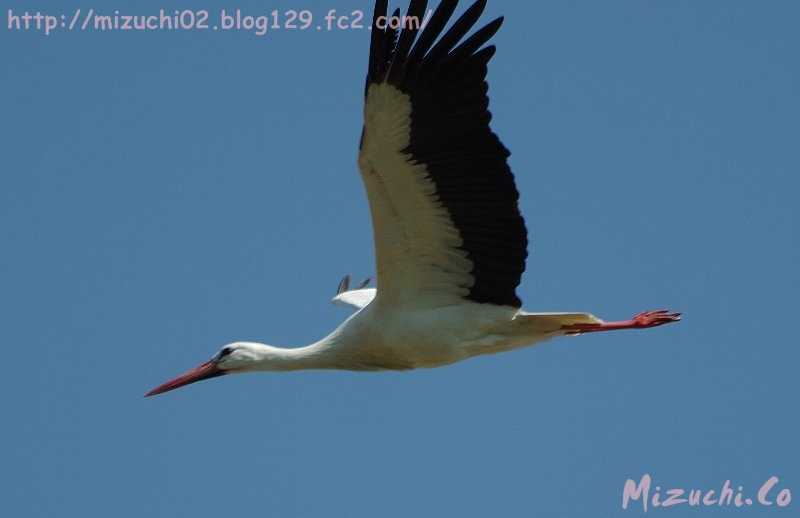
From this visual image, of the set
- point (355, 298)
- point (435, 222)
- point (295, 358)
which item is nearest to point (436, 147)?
point (435, 222)

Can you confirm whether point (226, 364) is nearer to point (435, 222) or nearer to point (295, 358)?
point (295, 358)

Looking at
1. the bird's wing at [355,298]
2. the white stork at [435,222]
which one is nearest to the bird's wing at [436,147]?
the white stork at [435,222]

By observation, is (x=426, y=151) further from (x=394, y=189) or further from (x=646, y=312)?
(x=646, y=312)

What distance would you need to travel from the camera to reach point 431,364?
37.9 ft

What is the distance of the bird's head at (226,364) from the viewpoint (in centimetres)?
1218

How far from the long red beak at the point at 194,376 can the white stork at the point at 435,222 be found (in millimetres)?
416

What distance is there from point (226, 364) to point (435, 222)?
238cm

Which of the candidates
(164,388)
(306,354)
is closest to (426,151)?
(306,354)

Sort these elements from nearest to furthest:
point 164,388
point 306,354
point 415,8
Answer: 1. point 415,8
2. point 306,354
3. point 164,388

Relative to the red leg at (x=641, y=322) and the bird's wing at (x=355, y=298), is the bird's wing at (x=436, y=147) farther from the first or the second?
the bird's wing at (x=355, y=298)

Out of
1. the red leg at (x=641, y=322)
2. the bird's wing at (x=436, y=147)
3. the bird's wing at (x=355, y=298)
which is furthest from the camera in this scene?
the bird's wing at (x=355, y=298)

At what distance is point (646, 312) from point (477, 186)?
2.18m

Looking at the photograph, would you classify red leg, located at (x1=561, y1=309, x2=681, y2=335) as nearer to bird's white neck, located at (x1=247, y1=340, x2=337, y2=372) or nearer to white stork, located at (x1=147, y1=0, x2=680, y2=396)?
white stork, located at (x1=147, y1=0, x2=680, y2=396)

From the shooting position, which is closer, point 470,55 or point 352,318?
point 470,55
